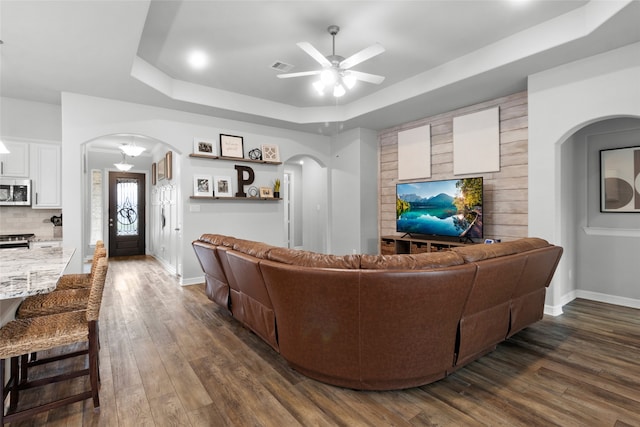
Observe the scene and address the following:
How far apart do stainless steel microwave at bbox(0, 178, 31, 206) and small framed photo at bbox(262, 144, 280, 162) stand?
3360 mm

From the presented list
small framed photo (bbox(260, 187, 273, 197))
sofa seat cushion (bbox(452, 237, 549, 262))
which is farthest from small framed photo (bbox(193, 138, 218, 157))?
sofa seat cushion (bbox(452, 237, 549, 262))

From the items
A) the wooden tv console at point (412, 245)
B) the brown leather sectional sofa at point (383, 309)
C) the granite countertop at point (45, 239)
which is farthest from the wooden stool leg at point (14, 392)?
the wooden tv console at point (412, 245)

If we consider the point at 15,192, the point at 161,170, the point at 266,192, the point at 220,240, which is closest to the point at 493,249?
the point at 220,240

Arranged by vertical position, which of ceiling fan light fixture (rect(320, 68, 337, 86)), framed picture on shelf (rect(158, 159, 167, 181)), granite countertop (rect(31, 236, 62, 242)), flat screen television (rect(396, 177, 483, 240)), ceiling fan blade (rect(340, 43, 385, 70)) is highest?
ceiling fan blade (rect(340, 43, 385, 70))

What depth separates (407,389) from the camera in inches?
83.6

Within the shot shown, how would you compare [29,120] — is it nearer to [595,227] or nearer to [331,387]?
[331,387]

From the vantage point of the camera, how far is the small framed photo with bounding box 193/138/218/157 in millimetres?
5070

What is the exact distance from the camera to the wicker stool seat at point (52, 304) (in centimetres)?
214

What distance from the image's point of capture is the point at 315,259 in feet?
6.59

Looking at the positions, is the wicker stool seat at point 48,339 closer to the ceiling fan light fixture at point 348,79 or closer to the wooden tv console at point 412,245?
the ceiling fan light fixture at point 348,79

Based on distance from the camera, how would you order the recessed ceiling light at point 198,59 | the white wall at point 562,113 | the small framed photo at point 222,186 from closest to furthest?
the white wall at point 562,113, the recessed ceiling light at point 198,59, the small framed photo at point 222,186

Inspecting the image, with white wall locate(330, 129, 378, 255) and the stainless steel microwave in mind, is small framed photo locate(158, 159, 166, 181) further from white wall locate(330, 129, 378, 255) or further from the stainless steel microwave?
white wall locate(330, 129, 378, 255)

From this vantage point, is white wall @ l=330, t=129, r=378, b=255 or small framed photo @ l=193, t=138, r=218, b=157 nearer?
small framed photo @ l=193, t=138, r=218, b=157

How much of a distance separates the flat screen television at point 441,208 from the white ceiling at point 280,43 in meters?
1.22
